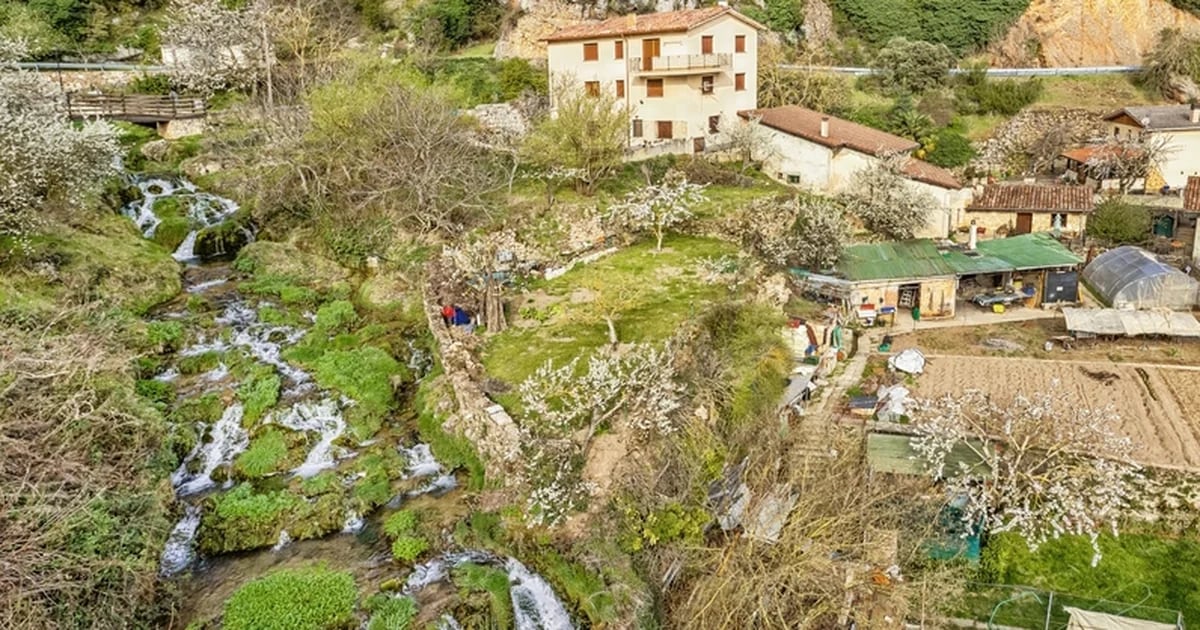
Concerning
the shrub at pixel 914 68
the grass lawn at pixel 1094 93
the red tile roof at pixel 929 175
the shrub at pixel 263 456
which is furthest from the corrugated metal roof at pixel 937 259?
the grass lawn at pixel 1094 93

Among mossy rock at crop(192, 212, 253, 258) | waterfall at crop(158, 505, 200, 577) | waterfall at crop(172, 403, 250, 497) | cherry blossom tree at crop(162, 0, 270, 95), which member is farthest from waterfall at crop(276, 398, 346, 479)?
cherry blossom tree at crop(162, 0, 270, 95)

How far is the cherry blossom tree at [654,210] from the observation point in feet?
109

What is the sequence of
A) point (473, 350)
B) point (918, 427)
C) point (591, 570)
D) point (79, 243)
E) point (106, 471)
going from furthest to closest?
point (79, 243) → point (473, 350) → point (918, 427) → point (106, 471) → point (591, 570)

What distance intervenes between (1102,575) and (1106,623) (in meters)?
2.83

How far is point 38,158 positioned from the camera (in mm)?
26734

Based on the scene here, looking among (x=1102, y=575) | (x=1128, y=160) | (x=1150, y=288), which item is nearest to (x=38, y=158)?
(x=1102, y=575)

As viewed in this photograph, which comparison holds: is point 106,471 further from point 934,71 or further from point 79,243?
point 934,71

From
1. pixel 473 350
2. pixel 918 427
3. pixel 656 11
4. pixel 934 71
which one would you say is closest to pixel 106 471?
pixel 473 350

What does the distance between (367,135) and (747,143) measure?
19.2 m

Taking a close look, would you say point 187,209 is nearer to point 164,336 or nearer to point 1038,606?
Answer: point 164,336

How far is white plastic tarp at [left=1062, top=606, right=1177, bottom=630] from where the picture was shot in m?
15.4

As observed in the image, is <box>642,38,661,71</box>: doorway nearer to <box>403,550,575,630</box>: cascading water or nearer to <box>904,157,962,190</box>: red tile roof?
<box>904,157,962,190</box>: red tile roof

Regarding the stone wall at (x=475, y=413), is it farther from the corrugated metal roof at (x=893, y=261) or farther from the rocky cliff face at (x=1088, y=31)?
the rocky cliff face at (x=1088, y=31)

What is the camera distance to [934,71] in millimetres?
55562
